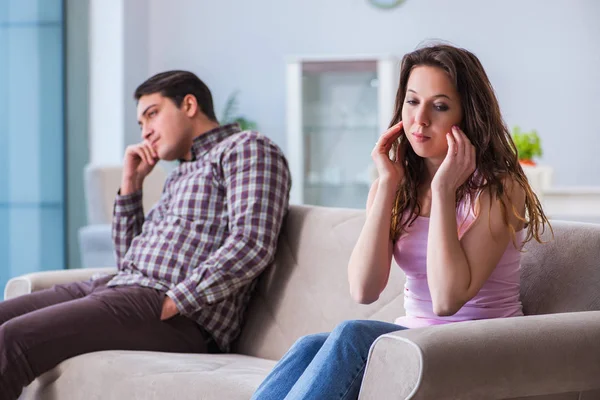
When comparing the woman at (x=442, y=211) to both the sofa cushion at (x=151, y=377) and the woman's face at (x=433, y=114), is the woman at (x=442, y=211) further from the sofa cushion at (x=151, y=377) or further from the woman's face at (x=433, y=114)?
the sofa cushion at (x=151, y=377)

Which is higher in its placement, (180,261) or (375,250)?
(375,250)

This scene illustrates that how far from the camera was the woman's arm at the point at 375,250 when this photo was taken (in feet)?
5.87

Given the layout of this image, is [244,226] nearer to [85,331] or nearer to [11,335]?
[85,331]

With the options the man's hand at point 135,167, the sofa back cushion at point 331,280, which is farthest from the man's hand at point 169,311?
the man's hand at point 135,167

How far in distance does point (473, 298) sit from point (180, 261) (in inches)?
40.2

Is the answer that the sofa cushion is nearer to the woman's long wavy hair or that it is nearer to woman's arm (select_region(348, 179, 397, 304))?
woman's arm (select_region(348, 179, 397, 304))

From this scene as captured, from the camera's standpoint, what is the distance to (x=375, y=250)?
5.87 ft

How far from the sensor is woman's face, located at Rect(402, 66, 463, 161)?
1.77m

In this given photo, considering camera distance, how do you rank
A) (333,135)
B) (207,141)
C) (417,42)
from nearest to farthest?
(207,141) → (333,135) → (417,42)

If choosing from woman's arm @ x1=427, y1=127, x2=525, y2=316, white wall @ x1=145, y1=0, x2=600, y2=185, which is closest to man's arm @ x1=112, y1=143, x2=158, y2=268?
woman's arm @ x1=427, y1=127, x2=525, y2=316

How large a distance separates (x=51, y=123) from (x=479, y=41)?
3.13 meters

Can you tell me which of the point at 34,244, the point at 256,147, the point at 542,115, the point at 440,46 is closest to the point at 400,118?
the point at 440,46

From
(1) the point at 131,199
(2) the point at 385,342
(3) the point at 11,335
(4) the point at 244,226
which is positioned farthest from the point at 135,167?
(2) the point at 385,342

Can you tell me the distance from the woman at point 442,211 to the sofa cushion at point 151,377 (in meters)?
0.37
